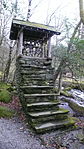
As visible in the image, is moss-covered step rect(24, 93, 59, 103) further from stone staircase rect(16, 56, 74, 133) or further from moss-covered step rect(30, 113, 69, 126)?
moss-covered step rect(30, 113, 69, 126)

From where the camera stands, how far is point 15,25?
6.49 m

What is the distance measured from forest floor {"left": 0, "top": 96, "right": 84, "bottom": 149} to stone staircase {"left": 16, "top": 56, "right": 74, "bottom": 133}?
20 centimetres

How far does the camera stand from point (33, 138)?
366 centimetres

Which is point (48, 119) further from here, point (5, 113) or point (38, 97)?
point (5, 113)

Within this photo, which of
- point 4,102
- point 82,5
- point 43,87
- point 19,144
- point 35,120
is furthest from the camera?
point 4,102

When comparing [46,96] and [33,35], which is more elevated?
[33,35]

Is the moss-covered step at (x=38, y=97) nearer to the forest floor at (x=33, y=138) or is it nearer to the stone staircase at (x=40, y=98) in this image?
the stone staircase at (x=40, y=98)

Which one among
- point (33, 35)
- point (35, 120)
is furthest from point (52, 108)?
point (33, 35)

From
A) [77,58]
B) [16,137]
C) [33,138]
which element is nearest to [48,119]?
[33,138]

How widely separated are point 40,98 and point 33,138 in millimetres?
1487

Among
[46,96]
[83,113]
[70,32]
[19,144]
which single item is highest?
[70,32]

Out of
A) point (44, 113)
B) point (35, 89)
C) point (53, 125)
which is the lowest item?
point (53, 125)

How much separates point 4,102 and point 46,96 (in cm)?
259

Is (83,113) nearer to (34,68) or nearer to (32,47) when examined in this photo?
(34,68)
